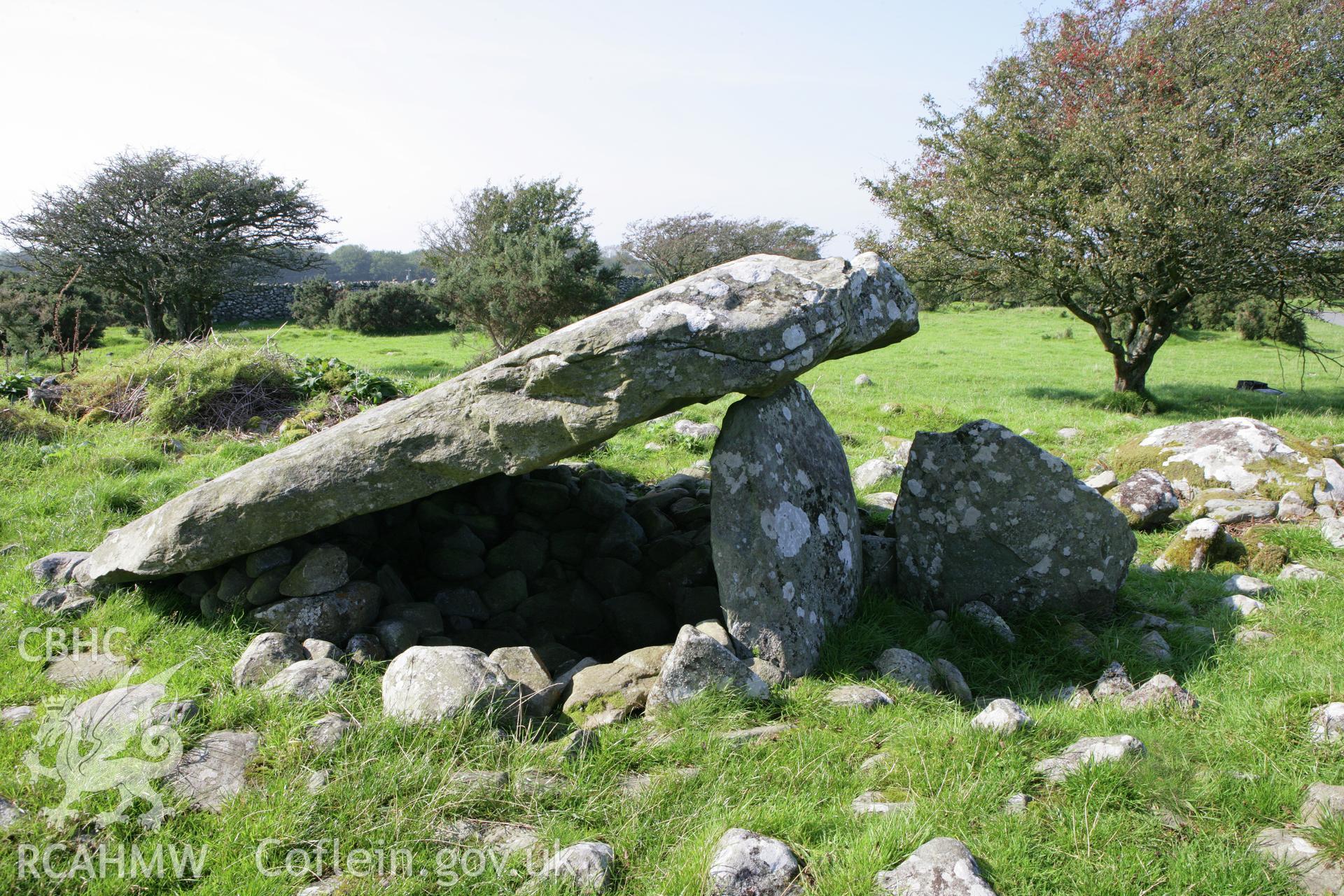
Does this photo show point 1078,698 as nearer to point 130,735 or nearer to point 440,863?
point 440,863

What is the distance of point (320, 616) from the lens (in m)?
5.28

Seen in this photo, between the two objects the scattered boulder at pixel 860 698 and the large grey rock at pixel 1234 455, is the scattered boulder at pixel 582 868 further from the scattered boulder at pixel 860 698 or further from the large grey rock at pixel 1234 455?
the large grey rock at pixel 1234 455

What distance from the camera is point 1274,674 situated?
4.79m

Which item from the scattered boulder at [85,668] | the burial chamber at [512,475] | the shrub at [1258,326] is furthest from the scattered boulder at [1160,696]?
Answer: the shrub at [1258,326]

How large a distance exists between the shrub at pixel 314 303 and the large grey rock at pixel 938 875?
34.5 metres

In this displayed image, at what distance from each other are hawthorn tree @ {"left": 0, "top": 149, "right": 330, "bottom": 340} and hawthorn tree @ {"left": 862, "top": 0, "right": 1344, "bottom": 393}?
1897cm

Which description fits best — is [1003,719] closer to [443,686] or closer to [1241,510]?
[443,686]

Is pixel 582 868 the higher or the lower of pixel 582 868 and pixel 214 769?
the lower

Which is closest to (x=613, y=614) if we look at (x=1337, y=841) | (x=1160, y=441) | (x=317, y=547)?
(x=317, y=547)

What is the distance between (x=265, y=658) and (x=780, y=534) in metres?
3.17

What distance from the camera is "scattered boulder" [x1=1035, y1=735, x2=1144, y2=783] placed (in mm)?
3791

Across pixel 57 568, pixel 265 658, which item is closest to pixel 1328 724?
pixel 265 658

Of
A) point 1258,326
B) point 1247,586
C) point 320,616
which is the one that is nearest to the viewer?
point 320,616

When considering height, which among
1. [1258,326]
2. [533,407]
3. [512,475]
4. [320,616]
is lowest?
[320,616]
